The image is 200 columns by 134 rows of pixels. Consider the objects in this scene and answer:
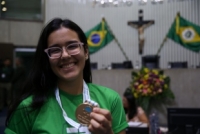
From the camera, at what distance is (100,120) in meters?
1.05

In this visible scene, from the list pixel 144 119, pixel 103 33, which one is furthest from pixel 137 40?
pixel 144 119

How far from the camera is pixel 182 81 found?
6.86 metres

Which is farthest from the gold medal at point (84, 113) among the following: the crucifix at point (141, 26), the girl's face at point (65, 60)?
the crucifix at point (141, 26)

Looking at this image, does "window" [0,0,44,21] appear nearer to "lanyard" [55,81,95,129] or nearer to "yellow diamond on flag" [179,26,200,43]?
"yellow diamond on flag" [179,26,200,43]

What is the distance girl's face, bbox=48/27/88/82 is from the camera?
1246 millimetres

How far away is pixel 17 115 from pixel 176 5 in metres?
9.38

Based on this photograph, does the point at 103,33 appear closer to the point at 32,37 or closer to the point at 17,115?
the point at 32,37

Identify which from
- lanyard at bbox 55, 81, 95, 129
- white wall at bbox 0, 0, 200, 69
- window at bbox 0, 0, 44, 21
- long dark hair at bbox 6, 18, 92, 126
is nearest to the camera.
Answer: lanyard at bbox 55, 81, 95, 129

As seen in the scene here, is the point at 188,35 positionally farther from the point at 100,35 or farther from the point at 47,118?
the point at 47,118

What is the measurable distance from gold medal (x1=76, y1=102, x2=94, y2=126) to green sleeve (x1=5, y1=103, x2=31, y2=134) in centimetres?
21

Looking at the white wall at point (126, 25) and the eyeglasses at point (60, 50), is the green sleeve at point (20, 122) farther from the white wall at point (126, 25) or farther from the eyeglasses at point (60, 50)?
the white wall at point (126, 25)

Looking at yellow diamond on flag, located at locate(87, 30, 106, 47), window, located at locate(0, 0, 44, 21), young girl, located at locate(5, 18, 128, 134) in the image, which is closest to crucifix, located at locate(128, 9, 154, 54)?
yellow diamond on flag, located at locate(87, 30, 106, 47)

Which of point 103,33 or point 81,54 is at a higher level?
point 103,33

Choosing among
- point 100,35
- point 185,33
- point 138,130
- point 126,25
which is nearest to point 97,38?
point 100,35
